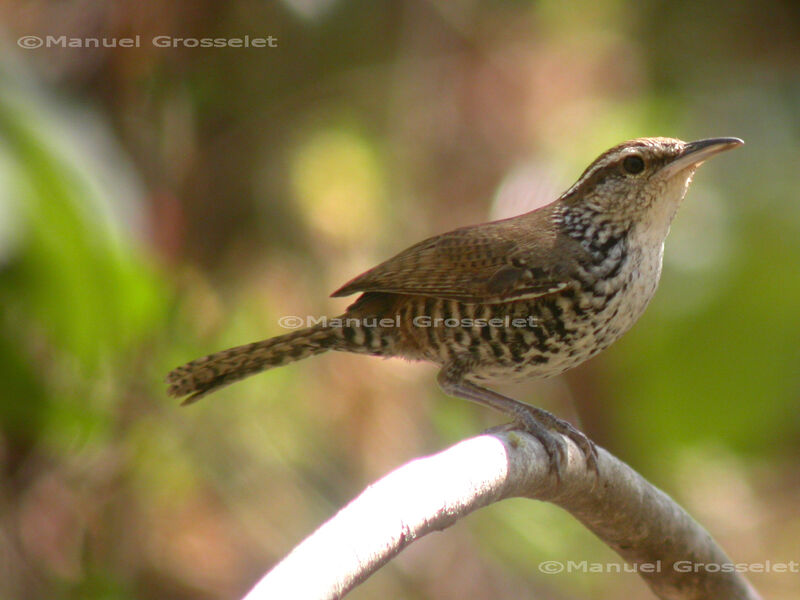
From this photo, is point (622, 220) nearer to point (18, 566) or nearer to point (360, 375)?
point (360, 375)

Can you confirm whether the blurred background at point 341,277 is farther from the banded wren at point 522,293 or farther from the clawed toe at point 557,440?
the clawed toe at point 557,440

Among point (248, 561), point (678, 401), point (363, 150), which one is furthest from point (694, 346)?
point (248, 561)

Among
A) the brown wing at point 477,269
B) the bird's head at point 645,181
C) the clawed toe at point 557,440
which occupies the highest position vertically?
the bird's head at point 645,181

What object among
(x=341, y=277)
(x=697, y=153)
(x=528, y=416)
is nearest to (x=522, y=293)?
(x=528, y=416)

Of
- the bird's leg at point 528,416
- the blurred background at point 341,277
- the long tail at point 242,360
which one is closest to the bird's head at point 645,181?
the bird's leg at point 528,416

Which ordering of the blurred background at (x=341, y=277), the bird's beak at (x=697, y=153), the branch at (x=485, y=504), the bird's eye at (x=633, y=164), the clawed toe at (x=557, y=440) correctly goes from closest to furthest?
the branch at (x=485, y=504)
the clawed toe at (x=557, y=440)
the bird's beak at (x=697, y=153)
the bird's eye at (x=633, y=164)
the blurred background at (x=341, y=277)

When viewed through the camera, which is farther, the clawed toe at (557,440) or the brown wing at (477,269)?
the brown wing at (477,269)

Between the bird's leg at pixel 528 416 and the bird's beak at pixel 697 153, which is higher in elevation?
the bird's beak at pixel 697 153

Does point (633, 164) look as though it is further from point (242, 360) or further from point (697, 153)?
point (242, 360)
